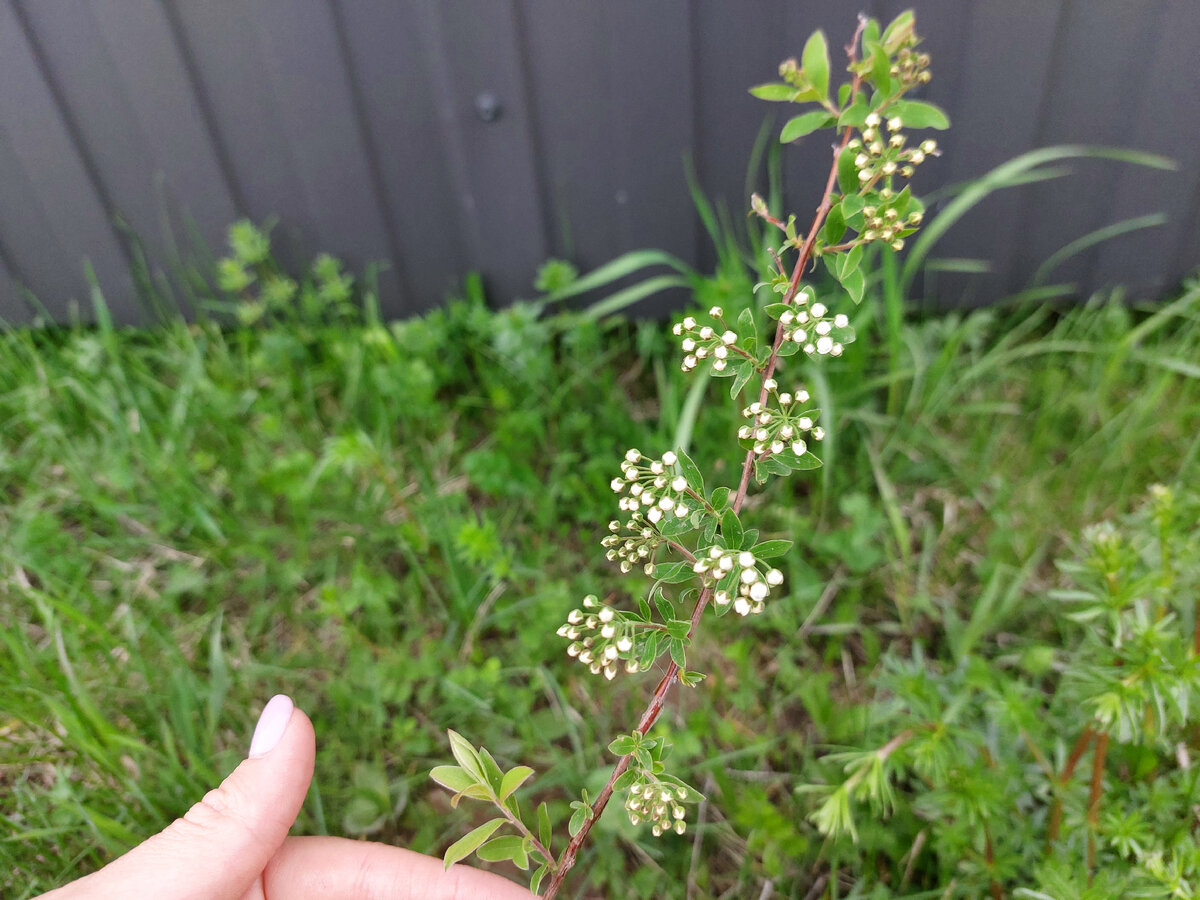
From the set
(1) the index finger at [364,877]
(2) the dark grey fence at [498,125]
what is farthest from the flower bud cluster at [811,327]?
(2) the dark grey fence at [498,125]

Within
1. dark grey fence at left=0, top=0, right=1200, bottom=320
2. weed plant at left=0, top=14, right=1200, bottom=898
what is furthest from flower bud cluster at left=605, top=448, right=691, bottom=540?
dark grey fence at left=0, top=0, right=1200, bottom=320

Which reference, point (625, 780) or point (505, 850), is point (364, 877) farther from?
point (625, 780)

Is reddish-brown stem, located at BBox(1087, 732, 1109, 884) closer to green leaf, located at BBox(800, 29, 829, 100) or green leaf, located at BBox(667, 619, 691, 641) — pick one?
green leaf, located at BBox(667, 619, 691, 641)

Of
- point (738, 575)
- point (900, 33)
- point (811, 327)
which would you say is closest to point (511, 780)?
point (738, 575)

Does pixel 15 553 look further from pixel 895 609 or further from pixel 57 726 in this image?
pixel 895 609

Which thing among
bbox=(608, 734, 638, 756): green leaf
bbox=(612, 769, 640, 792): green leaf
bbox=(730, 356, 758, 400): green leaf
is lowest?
bbox=(612, 769, 640, 792): green leaf

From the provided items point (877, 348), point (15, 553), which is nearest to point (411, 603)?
point (15, 553)
